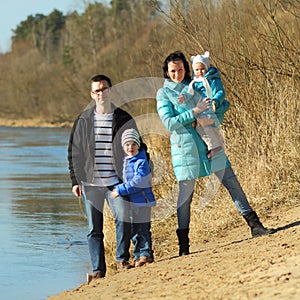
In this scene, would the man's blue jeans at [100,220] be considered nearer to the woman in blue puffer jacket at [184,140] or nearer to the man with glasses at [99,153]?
the man with glasses at [99,153]

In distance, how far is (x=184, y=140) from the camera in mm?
7629

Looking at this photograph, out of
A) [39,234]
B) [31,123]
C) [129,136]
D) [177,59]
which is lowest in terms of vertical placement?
[39,234]

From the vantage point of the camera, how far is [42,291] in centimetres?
912

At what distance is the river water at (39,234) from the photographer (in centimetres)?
963

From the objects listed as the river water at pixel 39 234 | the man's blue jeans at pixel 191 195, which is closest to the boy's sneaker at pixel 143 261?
the man's blue jeans at pixel 191 195

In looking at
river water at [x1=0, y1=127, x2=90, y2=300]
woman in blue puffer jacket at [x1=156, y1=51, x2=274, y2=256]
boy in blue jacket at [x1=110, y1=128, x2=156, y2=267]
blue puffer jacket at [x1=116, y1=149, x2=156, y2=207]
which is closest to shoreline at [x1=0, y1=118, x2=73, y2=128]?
river water at [x1=0, y1=127, x2=90, y2=300]

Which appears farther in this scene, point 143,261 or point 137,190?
point 143,261

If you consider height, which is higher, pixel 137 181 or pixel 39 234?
pixel 137 181

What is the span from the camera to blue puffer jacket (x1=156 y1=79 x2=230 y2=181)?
24.9 feet

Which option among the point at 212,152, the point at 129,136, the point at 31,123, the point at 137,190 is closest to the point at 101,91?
the point at 129,136

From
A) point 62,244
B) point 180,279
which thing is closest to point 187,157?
point 180,279

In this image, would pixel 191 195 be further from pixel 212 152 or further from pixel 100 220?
pixel 100 220

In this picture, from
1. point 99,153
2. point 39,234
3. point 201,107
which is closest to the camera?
point 201,107

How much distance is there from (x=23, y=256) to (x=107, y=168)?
3.94 m
